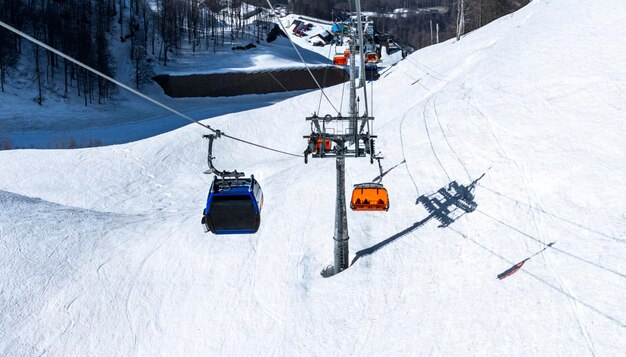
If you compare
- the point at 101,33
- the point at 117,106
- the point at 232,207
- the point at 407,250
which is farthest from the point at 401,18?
the point at 232,207

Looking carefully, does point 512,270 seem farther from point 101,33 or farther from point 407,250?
point 101,33

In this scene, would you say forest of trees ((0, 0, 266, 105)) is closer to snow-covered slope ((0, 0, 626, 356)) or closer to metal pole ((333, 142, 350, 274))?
snow-covered slope ((0, 0, 626, 356))

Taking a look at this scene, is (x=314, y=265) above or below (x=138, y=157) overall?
below

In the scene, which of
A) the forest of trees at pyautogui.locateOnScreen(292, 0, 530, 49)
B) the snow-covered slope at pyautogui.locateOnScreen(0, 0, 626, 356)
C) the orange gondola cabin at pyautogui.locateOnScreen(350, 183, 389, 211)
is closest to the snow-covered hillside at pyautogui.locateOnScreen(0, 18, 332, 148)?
the snow-covered slope at pyautogui.locateOnScreen(0, 0, 626, 356)

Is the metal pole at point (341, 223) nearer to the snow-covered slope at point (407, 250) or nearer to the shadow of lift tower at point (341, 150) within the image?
the shadow of lift tower at point (341, 150)

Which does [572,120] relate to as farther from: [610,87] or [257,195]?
[257,195]

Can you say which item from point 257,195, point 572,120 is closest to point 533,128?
point 572,120
